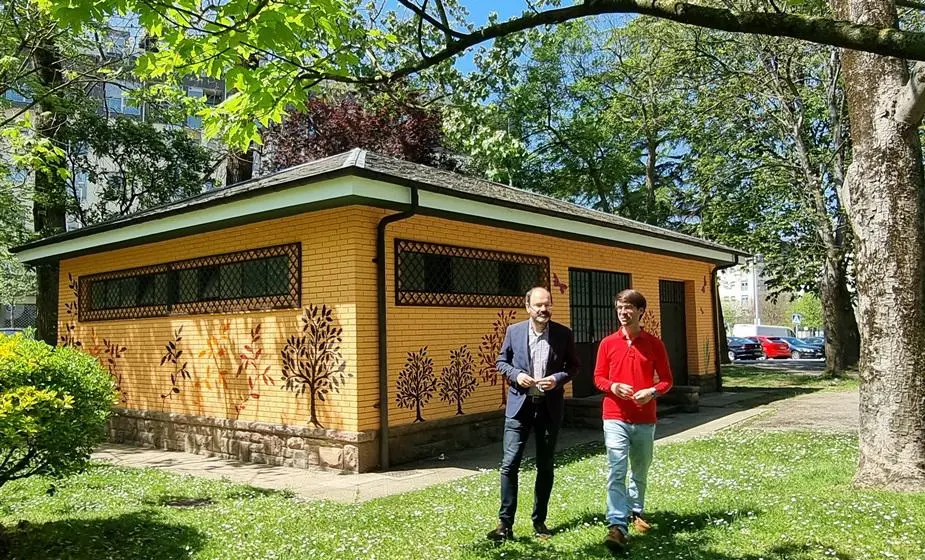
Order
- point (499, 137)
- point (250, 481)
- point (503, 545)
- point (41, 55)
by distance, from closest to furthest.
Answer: point (503, 545) → point (250, 481) → point (499, 137) → point (41, 55)

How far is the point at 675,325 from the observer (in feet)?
50.4

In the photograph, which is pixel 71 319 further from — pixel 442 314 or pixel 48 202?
pixel 442 314

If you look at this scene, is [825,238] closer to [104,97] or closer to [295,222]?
[295,222]

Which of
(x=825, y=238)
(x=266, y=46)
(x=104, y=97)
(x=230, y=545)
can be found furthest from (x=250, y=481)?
(x=825, y=238)

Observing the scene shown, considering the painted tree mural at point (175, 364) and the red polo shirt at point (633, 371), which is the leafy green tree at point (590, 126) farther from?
the red polo shirt at point (633, 371)

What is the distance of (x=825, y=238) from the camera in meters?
19.5

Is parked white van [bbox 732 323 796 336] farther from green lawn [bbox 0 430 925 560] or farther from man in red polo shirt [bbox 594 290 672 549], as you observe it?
man in red polo shirt [bbox 594 290 672 549]

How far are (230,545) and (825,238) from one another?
19.2 metres

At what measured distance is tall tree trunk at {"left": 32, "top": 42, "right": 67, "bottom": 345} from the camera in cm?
1451

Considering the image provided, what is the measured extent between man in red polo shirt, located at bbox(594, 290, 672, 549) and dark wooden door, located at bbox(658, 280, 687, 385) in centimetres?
1016

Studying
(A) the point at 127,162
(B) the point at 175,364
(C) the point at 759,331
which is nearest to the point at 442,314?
(B) the point at 175,364

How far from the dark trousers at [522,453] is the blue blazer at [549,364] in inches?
2.2

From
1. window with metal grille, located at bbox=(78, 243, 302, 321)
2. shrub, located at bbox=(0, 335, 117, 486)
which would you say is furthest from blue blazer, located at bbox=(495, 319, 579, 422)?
window with metal grille, located at bbox=(78, 243, 302, 321)

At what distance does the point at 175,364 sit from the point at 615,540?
7.80 meters
